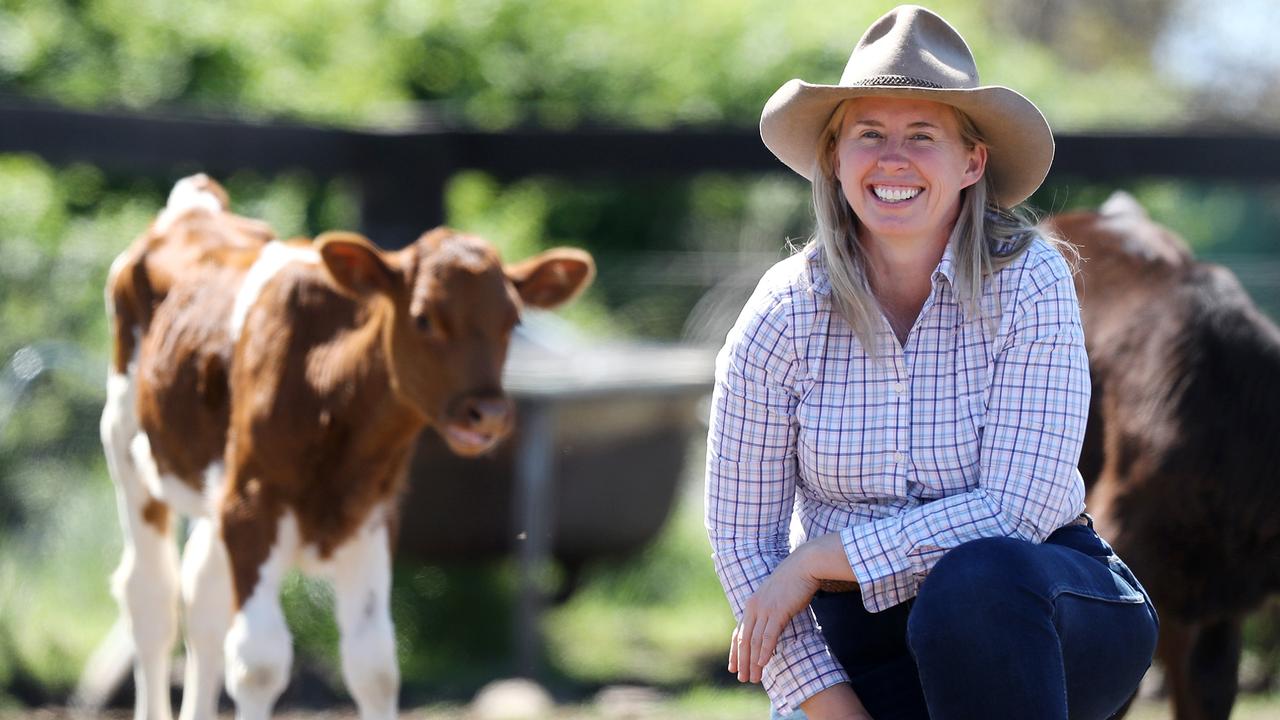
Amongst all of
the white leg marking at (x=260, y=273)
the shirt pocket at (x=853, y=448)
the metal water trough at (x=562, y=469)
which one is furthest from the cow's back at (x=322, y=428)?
the metal water trough at (x=562, y=469)

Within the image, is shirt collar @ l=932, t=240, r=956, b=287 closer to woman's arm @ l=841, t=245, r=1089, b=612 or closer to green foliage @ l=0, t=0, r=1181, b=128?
woman's arm @ l=841, t=245, r=1089, b=612

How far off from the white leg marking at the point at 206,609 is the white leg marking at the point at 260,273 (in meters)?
0.64

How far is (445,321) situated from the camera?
414 centimetres

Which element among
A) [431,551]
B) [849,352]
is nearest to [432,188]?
[431,551]

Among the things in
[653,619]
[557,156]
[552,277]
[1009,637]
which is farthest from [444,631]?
[1009,637]

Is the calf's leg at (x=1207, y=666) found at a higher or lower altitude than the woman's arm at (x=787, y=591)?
lower

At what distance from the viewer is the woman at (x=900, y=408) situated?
2.73 metres

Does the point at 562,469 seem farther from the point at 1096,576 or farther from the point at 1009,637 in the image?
the point at 1009,637

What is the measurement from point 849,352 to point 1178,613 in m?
1.99

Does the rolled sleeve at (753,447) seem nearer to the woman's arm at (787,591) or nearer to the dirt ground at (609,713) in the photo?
the woman's arm at (787,591)

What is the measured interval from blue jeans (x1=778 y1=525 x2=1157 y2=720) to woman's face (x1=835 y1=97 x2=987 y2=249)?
0.60 meters

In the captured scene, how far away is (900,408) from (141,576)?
313 centimetres

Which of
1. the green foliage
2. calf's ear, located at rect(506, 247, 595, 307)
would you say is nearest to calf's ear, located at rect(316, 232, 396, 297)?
calf's ear, located at rect(506, 247, 595, 307)

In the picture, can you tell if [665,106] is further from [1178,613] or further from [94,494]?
[1178,613]
